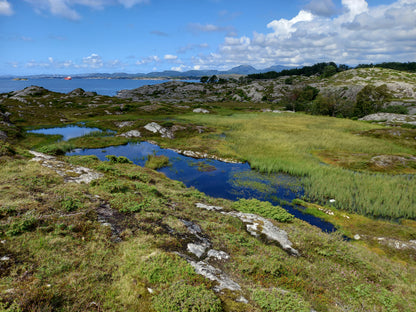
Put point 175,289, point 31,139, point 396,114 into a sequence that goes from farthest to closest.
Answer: point 396,114 < point 31,139 < point 175,289

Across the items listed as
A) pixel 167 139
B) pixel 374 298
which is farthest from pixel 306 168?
pixel 167 139

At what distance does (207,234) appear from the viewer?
13.7m

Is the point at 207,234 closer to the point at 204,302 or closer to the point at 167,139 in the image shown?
the point at 204,302

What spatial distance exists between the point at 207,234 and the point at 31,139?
62.1m

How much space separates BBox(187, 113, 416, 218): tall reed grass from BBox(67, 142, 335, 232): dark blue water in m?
2.95

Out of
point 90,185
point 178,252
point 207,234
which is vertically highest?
point 90,185

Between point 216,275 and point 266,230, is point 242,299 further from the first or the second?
point 266,230

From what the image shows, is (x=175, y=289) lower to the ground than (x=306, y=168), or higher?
higher

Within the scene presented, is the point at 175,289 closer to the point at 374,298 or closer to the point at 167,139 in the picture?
the point at 374,298

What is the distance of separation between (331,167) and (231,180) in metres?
20.5

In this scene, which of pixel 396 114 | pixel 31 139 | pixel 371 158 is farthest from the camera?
pixel 396 114

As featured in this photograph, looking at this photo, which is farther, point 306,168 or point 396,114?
point 396,114

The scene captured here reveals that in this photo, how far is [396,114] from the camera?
9219 cm

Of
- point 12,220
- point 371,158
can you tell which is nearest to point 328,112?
point 371,158
